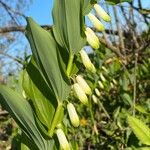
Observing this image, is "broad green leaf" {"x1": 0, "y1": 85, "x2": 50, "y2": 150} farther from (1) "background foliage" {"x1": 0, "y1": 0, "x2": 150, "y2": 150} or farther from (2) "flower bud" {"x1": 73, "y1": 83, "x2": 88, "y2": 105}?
(1) "background foliage" {"x1": 0, "y1": 0, "x2": 150, "y2": 150}

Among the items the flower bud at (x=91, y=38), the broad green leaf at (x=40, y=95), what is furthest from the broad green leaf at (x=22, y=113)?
the flower bud at (x=91, y=38)

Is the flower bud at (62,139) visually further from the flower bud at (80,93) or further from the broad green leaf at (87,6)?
the broad green leaf at (87,6)

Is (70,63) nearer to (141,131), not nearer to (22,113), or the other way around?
(22,113)

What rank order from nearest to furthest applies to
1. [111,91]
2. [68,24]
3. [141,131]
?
[68,24] → [141,131] → [111,91]

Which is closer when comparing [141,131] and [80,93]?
[80,93]

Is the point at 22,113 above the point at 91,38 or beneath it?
beneath

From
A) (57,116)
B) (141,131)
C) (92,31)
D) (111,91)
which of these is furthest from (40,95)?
(111,91)

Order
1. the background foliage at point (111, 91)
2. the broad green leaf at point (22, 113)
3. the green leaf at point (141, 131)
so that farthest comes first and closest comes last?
1. the background foliage at point (111, 91)
2. the green leaf at point (141, 131)
3. the broad green leaf at point (22, 113)

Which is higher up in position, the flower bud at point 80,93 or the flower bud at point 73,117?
the flower bud at point 80,93

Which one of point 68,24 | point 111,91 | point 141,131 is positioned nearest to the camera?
point 68,24
